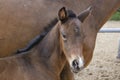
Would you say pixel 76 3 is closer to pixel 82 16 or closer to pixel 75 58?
pixel 82 16

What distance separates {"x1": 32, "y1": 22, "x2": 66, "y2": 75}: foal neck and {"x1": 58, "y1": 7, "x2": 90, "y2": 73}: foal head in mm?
159

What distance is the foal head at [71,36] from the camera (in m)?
4.14

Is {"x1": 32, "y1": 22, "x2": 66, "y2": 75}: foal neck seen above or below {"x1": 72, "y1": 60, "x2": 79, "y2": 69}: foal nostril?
below

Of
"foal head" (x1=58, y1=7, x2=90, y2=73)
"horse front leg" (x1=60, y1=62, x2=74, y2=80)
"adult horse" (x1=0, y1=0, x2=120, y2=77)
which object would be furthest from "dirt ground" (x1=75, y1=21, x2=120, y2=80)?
"foal head" (x1=58, y1=7, x2=90, y2=73)

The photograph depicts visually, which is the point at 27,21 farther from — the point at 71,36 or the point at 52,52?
the point at 71,36

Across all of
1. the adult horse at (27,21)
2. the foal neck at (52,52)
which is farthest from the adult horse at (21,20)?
the foal neck at (52,52)

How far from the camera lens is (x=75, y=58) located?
4102mm

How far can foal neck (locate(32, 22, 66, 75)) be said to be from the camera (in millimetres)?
4438

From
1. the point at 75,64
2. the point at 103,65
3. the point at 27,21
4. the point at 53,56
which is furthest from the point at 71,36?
the point at 103,65

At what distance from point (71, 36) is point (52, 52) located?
1.35ft

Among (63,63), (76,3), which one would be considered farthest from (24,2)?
(63,63)

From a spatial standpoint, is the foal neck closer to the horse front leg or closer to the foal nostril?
the horse front leg

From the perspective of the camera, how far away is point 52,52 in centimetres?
447

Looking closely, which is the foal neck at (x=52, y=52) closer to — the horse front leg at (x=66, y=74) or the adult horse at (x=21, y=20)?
the horse front leg at (x=66, y=74)
